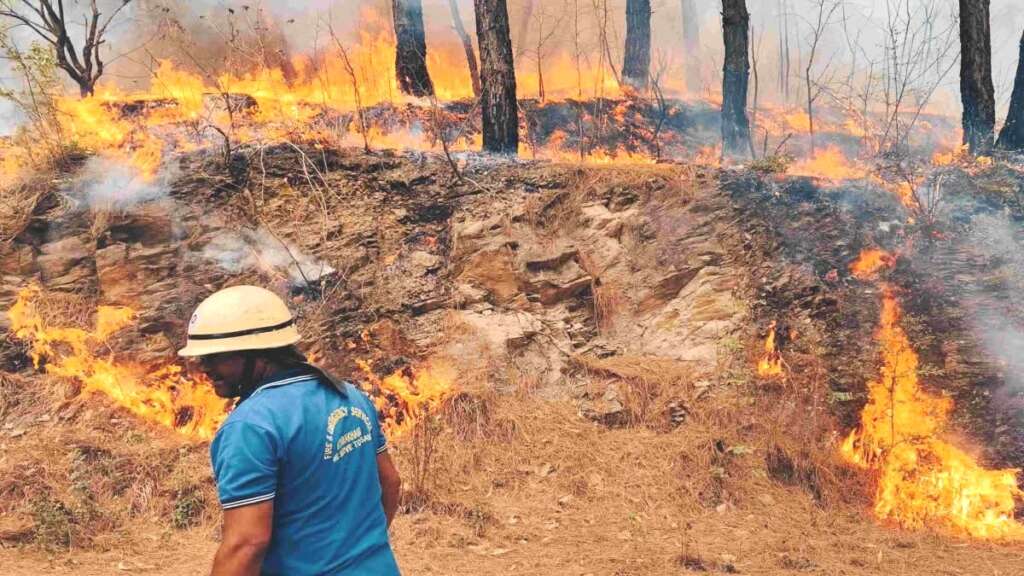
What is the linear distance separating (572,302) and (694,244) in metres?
1.65

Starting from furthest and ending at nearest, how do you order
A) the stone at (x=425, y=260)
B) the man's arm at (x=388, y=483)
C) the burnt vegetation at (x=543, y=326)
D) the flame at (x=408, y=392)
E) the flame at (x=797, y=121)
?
the flame at (x=797, y=121)
the stone at (x=425, y=260)
the flame at (x=408, y=392)
the burnt vegetation at (x=543, y=326)
the man's arm at (x=388, y=483)

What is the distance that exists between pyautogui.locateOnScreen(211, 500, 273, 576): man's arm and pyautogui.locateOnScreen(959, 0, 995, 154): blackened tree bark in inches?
413

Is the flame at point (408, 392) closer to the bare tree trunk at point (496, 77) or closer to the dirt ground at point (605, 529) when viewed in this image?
the dirt ground at point (605, 529)

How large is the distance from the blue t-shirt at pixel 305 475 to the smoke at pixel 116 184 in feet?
23.6

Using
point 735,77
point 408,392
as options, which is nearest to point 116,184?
point 408,392

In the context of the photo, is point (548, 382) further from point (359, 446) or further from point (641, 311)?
point (359, 446)

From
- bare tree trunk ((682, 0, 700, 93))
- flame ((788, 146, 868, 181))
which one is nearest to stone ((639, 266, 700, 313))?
flame ((788, 146, 868, 181))

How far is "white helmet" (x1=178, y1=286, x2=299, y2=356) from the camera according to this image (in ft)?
7.27

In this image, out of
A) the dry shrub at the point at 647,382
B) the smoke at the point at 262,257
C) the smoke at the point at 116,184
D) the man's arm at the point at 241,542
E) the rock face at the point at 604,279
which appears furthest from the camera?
the smoke at the point at 116,184

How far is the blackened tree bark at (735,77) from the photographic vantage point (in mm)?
10375

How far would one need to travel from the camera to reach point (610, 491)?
6195 mm

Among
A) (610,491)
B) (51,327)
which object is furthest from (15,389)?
(610,491)

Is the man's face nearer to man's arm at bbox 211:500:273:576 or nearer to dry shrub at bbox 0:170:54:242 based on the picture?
man's arm at bbox 211:500:273:576

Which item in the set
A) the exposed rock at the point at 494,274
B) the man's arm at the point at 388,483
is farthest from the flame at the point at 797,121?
Result: the man's arm at the point at 388,483
